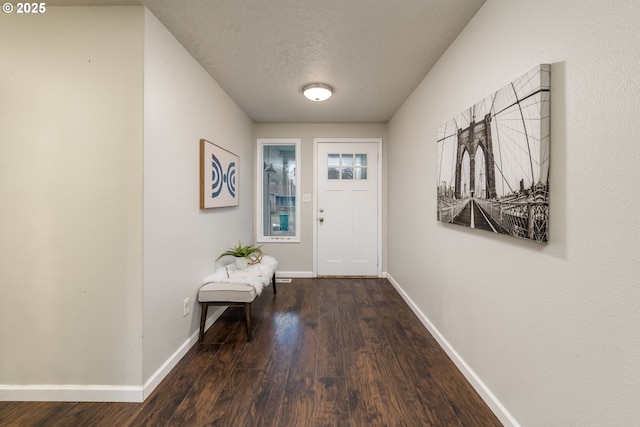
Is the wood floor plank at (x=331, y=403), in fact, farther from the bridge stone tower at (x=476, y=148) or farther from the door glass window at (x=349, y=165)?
the door glass window at (x=349, y=165)

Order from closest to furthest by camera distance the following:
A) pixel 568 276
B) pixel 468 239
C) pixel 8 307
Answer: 1. pixel 568 276
2. pixel 8 307
3. pixel 468 239

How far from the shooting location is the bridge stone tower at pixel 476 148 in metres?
1.40

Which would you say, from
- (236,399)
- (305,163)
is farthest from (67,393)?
(305,163)

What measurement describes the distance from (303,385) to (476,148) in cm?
175

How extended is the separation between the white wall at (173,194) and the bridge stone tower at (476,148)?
1.89m

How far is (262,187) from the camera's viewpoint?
152 inches

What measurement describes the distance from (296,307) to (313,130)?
2.42 meters

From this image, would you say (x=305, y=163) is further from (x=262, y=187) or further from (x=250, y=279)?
(x=250, y=279)

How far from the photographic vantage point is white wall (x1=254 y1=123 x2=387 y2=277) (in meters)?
3.80

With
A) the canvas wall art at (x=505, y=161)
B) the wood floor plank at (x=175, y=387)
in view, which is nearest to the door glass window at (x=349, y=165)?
the canvas wall art at (x=505, y=161)

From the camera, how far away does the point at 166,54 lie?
1709 millimetres

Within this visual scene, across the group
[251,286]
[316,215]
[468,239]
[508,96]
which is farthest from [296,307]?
[508,96]

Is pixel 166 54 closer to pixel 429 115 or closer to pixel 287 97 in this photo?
pixel 287 97

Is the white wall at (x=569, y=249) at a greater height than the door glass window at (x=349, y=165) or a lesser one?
lesser
